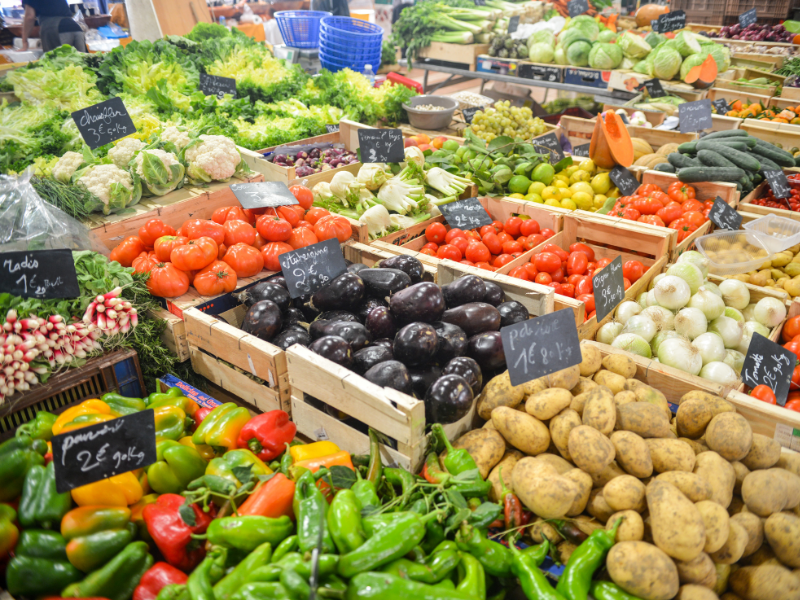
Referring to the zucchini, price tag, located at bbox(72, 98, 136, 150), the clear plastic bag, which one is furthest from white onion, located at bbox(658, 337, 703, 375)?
price tag, located at bbox(72, 98, 136, 150)

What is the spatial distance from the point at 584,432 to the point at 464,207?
2.16m

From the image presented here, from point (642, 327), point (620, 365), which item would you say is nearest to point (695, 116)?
point (642, 327)

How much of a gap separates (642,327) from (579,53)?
4707 millimetres

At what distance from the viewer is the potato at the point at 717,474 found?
5.01ft

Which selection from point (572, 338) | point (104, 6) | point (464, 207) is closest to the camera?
point (572, 338)

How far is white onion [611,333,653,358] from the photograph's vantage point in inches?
95.1

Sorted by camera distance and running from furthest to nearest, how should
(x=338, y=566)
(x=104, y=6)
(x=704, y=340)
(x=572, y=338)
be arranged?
(x=104, y=6)
(x=704, y=340)
(x=572, y=338)
(x=338, y=566)

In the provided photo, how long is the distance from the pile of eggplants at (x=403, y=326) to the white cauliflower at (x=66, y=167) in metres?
1.33

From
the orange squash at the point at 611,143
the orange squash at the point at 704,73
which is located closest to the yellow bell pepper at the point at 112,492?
the orange squash at the point at 611,143

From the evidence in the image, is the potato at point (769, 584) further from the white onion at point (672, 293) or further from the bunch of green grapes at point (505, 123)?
the bunch of green grapes at point (505, 123)

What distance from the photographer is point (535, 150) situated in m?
4.45

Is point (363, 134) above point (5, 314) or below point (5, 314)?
above

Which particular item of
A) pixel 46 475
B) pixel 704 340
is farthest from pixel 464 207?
pixel 46 475

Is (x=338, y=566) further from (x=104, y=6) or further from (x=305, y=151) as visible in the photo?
(x=104, y=6)
